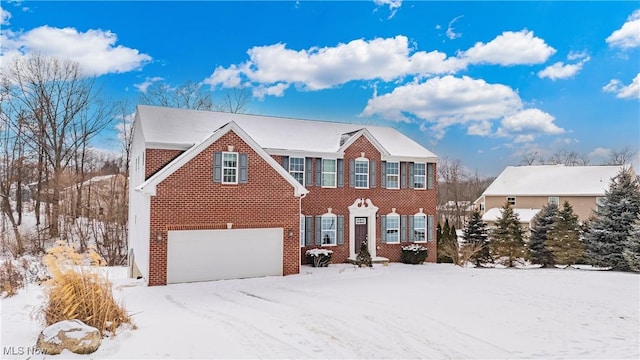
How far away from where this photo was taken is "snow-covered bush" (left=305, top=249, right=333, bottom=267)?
18.8 meters

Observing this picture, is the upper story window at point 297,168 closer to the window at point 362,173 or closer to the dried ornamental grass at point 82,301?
the window at point 362,173

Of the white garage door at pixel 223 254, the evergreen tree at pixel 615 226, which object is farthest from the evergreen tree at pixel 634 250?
the white garage door at pixel 223 254

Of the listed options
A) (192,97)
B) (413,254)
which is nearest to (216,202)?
(413,254)

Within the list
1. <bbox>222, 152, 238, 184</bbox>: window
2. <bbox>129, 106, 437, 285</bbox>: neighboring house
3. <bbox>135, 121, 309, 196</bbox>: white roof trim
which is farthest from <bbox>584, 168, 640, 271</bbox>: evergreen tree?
<bbox>222, 152, 238, 184</bbox>: window

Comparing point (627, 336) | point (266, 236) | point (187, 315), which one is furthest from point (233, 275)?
point (627, 336)

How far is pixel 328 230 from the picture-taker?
796 inches

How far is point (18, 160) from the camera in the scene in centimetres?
3139

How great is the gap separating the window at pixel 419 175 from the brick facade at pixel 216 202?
7.94m

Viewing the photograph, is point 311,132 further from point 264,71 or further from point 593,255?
point 593,255

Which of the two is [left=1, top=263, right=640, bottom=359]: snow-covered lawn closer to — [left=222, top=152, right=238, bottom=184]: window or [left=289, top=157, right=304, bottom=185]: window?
[left=222, top=152, right=238, bottom=184]: window

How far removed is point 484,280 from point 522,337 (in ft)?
24.2

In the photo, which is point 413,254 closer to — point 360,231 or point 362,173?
point 360,231

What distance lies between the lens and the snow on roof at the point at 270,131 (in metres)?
17.8

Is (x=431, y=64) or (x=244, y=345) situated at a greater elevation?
(x=431, y=64)
